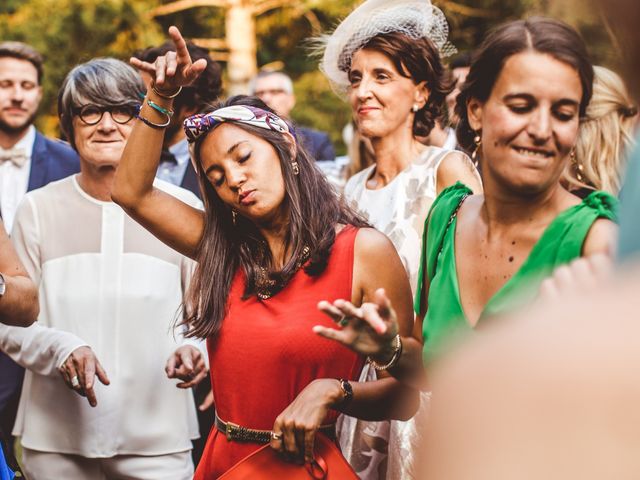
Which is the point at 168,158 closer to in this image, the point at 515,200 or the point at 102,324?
the point at 102,324

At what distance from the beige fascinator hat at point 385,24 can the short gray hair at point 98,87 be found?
91 cm

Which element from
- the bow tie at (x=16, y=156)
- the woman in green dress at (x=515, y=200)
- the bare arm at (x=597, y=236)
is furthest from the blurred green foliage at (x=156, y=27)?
the bare arm at (x=597, y=236)

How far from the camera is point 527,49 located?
2.30 meters

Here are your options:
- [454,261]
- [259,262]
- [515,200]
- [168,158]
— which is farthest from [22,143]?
[515,200]

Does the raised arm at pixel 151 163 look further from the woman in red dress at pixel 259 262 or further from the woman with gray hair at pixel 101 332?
the woman with gray hair at pixel 101 332

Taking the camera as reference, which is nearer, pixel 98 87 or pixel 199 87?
pixel 98 87

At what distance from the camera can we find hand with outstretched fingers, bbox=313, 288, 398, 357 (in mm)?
1983

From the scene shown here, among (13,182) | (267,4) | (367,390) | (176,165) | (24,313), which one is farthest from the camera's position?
(267,4)

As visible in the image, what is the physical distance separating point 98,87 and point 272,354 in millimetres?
1770

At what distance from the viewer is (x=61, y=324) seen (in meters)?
3.72

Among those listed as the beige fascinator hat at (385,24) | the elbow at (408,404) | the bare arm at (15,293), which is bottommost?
the elbow at (408,404)

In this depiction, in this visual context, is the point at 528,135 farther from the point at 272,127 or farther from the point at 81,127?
the point at 81,127

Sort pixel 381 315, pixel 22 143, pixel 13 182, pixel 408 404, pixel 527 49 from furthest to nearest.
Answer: pixel 22 143 → pixel 13 182 → pixel 408 404 → pixel 527 49 → pixel 381 315

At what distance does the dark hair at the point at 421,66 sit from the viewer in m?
3.92
